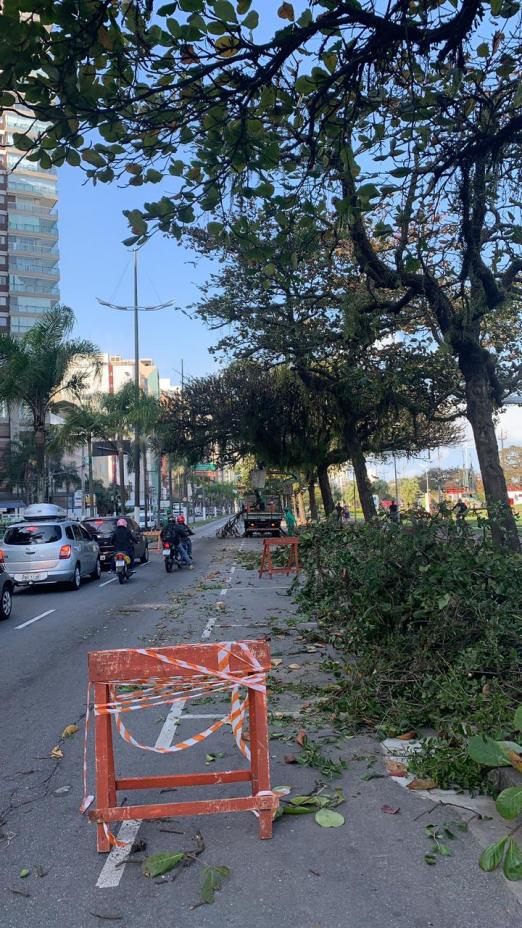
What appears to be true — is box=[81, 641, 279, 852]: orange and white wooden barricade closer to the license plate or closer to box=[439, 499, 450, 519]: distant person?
box=[439, 499, 450, 519]: distant person

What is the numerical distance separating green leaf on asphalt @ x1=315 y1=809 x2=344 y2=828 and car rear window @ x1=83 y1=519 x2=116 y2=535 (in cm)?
2042

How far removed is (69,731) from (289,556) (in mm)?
14325

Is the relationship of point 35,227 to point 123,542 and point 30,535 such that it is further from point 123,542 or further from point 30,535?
point 30,535

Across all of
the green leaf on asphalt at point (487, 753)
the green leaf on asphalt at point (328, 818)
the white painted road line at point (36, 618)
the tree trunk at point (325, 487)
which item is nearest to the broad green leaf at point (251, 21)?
the green leaf on asphalt at point (487, 753)

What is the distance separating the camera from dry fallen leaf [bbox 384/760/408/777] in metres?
5.06

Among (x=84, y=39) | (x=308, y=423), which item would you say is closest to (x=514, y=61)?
(x=84, y=39)

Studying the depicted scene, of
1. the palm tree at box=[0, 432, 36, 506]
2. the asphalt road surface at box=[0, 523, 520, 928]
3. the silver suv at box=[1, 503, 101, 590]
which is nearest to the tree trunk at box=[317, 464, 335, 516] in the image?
the silver suv at box=[1, 503, 101, 590]

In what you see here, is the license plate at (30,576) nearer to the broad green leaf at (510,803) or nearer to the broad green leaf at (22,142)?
the broad green leaf at (22,142)

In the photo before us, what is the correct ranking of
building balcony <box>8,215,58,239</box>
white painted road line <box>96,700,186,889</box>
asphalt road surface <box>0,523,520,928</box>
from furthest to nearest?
1. building balcony <box>8,215,58,239</box>
2. white painted road line <box>96,700,186,889</box>
3. asphalt road surface <box>0,523,520,928</box>

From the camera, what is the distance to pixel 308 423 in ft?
101

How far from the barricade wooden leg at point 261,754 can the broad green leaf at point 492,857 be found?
45.0 inches

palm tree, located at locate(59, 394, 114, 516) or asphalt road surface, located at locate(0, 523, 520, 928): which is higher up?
palm tree, located at locate(59, 394, 114, 516)

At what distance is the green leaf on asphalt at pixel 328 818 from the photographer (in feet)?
14.0

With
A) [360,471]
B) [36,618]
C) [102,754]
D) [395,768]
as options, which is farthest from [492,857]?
[360,471]
